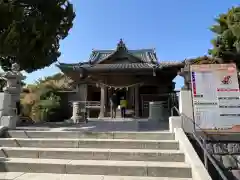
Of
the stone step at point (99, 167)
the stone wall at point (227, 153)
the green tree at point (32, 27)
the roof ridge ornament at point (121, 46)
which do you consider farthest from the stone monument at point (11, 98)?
the roof ridge ornament at point (121, 46)

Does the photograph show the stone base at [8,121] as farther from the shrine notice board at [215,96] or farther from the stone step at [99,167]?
the shrine notice board at [215,96]

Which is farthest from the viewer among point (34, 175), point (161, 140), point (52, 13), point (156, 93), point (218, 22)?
point (156, 93)

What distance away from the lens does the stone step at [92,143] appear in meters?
5.16

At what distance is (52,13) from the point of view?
356 inches

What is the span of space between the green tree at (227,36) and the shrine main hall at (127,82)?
3289 mm

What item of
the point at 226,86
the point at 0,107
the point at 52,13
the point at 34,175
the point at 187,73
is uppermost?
the point at 52,13

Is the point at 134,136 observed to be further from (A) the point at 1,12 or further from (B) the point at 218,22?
(B) the point at 218,22

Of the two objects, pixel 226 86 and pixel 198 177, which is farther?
pixel 226 86

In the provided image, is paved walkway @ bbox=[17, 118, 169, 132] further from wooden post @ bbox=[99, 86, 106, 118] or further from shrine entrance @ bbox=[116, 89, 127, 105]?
shrine entrance @ bbox=[116, 89, 127, 105]

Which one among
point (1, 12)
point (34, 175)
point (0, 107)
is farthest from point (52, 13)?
point (34, 175)

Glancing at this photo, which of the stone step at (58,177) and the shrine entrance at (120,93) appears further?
the shrine entrance at (120,93)

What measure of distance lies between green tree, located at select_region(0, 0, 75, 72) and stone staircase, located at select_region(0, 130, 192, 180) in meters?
4.01

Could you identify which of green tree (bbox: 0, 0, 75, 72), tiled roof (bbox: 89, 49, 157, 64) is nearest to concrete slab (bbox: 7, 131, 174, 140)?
green tree (bbox: 0, 0, 75, 72)

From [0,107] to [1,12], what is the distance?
361 centimetres
